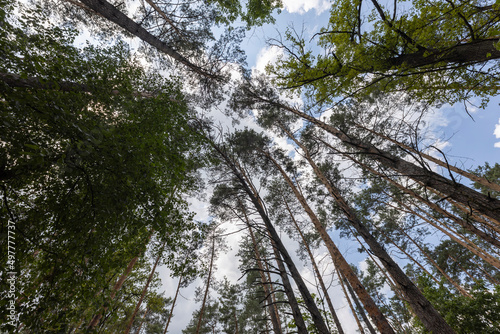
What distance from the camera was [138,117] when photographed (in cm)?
374

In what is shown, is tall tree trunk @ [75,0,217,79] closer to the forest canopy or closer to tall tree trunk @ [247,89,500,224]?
the forest canopy

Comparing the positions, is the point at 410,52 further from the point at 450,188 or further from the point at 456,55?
the point at 450,188

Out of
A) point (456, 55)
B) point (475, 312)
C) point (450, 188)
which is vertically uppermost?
point (456, 55)

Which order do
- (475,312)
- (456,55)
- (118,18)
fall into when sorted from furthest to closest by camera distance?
(475,312) → (118,18) → (456,55)

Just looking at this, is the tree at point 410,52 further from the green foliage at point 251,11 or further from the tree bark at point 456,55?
the green foliage at point 251,11

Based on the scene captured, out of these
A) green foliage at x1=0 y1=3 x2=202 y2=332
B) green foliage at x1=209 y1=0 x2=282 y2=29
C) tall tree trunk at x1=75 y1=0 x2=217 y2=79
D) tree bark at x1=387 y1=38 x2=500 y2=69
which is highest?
green foliage at x1=209 y1=0 x2=282 y2=29

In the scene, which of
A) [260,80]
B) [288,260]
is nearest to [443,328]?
[288,260]

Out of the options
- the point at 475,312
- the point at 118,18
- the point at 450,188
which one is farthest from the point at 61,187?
the point at 475,312

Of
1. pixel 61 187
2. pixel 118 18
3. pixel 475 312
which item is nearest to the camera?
pixel 61 187

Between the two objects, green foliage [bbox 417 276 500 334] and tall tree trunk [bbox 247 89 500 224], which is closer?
tall tree trunk [bbox 247 89 500 224]

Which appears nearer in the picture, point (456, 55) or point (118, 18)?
point (456, 55)

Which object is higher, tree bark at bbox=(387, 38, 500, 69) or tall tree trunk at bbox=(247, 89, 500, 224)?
tree bark at bbox=(387, 38, 500, 69)

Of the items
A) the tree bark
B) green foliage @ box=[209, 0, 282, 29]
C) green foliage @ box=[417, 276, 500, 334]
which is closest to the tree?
the tree bark

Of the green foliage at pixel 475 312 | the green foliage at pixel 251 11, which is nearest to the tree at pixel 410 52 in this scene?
the green foliage at pixel 251 11
